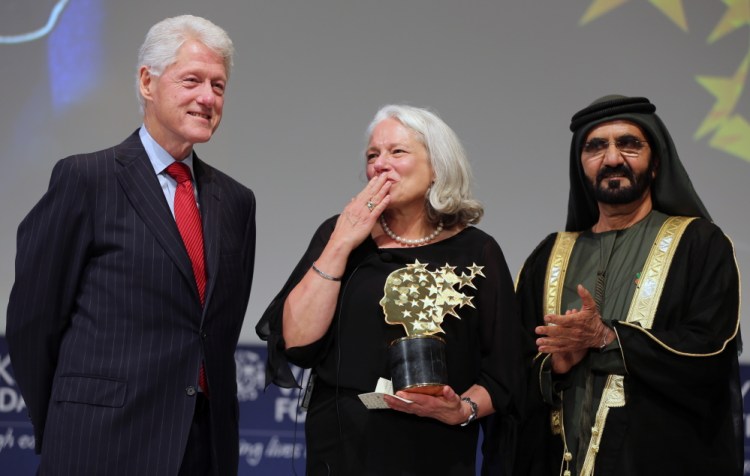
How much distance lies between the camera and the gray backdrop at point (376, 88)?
200 inches

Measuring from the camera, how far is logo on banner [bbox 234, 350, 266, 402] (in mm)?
5090

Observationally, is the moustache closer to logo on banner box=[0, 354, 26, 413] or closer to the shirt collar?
the shirt collar

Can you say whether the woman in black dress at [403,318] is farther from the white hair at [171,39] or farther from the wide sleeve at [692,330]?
the white hair at [171,39]

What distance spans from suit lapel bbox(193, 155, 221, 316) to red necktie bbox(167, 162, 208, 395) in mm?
20

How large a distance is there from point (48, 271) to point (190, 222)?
0.43 meters

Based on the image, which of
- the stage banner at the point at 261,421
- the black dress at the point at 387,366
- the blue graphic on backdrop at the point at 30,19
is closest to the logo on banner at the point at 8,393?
the stage banner at the point at 261,421

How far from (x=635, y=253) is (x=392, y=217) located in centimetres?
87

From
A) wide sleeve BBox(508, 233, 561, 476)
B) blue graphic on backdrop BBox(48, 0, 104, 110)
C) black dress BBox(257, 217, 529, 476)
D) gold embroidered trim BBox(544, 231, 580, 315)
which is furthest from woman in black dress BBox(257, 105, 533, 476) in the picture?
blue graphic on backdrop BBox(48, 0, 104, 110)

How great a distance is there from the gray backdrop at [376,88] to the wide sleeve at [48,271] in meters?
2.43

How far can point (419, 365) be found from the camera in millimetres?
2656

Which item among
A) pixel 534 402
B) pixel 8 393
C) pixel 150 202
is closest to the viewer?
pixel 150 202

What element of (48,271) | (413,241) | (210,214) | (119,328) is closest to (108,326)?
(119,328)

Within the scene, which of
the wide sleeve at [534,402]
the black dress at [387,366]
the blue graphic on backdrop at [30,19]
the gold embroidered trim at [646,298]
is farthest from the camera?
the blue graphic on backdrop at [30,19]

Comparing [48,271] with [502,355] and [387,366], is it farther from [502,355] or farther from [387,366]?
[502,355]
